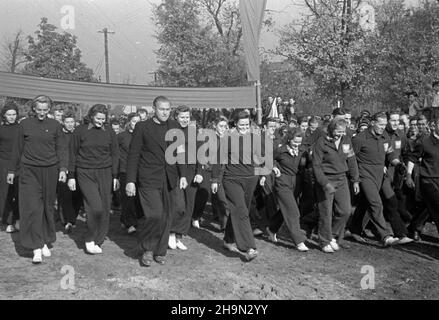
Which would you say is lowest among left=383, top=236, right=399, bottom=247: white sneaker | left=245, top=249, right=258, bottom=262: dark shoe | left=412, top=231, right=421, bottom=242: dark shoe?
left=412, top=231, right=421, bottom=242: dark shoe

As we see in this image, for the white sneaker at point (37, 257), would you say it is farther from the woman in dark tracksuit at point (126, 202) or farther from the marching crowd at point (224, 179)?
the woman in dark tracksuit at point (126, 202)

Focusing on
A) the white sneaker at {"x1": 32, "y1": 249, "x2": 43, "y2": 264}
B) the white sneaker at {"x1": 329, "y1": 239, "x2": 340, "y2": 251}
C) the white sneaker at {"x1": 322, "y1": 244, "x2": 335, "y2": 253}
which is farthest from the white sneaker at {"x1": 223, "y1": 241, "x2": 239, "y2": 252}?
the white sneaker at {"x1": 32, "y1": 249, "x2": 43, "y2": 264}

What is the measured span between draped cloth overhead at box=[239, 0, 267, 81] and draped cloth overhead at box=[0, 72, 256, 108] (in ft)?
2.00

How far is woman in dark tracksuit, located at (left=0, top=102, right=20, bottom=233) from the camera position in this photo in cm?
795

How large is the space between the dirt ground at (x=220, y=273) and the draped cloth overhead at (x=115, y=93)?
385 cm

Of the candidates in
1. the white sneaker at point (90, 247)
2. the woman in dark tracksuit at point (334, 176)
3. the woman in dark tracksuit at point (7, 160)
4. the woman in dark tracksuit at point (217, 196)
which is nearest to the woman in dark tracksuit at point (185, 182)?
the woman in dark tracksuit at point (217, 196)

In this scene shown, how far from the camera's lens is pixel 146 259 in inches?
242

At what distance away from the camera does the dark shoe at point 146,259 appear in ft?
20.0

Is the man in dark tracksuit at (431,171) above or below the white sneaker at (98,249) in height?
above

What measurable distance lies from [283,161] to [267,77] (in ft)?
71.7

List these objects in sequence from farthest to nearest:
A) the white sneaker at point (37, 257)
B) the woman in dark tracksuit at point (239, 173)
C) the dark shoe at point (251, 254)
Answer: the woman in dark tracksuit at point (239, 173)
the dark shoe at point (251, 254)
the white sneaker at point (37, 257)

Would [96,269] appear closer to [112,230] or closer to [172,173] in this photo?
[172,173]

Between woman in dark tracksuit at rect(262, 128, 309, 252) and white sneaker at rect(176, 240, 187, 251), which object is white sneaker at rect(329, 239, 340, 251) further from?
white sneaker at rect(176, 240, 187, 251)

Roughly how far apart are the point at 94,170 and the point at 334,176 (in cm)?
333
